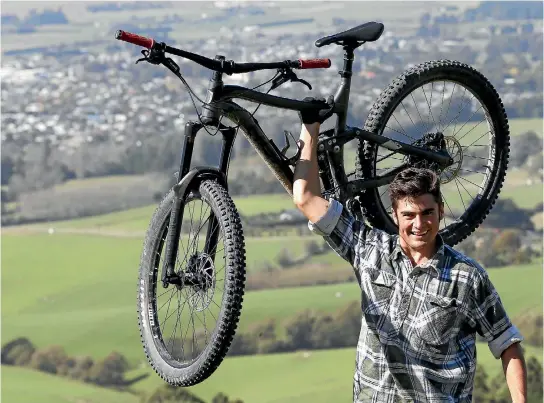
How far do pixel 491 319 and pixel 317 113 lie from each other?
2.24 m

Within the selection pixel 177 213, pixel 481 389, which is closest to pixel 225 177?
pixel 177 213

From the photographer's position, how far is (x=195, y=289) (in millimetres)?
7324

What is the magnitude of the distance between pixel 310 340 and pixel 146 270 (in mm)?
40079

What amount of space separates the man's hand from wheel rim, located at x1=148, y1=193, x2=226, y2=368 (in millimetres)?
915

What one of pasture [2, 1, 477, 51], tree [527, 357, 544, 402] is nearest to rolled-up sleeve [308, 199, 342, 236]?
tree [527, 357, 544, 402]

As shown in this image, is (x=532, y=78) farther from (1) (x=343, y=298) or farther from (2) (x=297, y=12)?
(2) (x=297, y=12)

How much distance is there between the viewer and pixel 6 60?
368ft

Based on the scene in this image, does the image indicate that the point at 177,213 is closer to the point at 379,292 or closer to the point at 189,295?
the point at 189,295

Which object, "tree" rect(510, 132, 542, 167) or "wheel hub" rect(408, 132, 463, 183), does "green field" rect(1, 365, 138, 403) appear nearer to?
"tree" rect(510, 132, 542, 167)

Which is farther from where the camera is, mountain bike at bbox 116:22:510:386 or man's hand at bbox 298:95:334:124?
man's hand at bbox 298:95:334:124

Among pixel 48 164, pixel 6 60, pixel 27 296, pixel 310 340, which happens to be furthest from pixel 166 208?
pixel 6 60

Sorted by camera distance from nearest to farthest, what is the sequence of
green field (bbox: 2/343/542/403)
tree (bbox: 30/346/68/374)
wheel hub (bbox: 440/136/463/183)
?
wheel hub (bbox: 440/136/463/183) < green field (bbox: 2/343/542/403) < tree (bbox: 30/346/68/374)

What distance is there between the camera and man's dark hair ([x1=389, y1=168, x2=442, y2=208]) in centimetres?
604

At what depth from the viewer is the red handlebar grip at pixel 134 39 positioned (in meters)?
6.83
